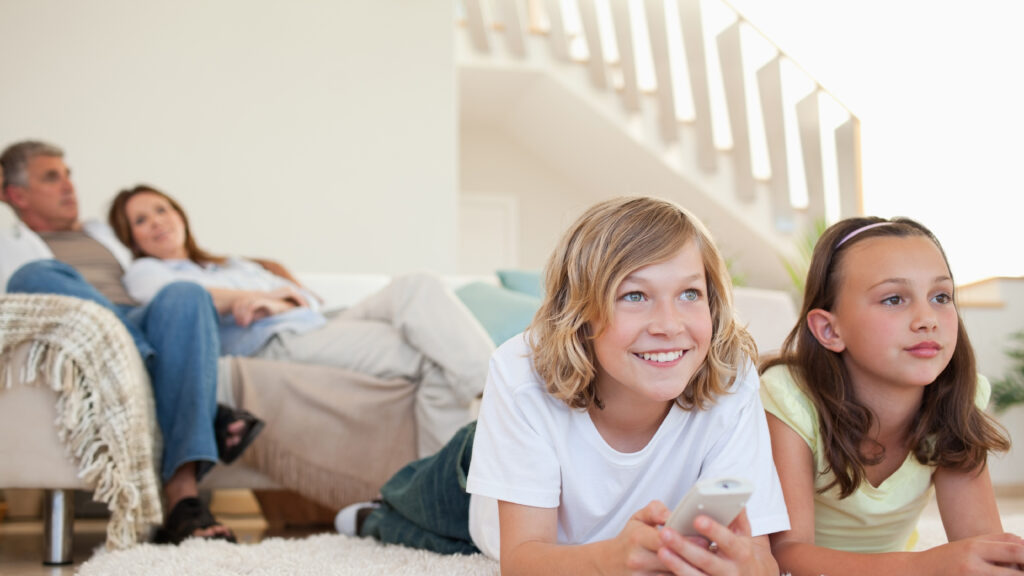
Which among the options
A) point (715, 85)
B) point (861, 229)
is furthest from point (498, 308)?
point (715, 85)

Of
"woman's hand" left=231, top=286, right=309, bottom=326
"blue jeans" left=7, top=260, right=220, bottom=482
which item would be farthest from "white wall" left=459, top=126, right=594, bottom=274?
"blue jeans" left=7, top=260, right=220, bottom=482

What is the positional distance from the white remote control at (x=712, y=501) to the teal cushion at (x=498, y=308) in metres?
1.55

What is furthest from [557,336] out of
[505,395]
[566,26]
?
[566,26]

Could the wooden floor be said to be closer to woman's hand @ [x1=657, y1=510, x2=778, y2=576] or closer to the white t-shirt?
the white t-shirt

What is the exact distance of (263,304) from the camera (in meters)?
2.26

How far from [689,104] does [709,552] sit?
4714 millimetres

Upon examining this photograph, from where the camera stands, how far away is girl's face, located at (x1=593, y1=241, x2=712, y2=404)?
1028mm

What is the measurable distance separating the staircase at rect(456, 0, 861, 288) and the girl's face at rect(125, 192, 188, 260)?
298 cm

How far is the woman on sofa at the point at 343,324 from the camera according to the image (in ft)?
6.84

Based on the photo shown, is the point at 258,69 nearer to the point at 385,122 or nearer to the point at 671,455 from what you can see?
Result: the point at 385,122

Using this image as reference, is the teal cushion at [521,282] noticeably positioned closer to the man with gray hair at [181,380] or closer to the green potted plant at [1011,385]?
the man with gray hair at [181,380]

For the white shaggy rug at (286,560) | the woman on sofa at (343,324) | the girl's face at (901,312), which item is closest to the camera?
the girl's face at (901,312)

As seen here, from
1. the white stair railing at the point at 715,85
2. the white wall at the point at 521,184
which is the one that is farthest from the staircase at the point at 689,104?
the white wall at the point at 521,184

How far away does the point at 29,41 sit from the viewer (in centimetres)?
389
